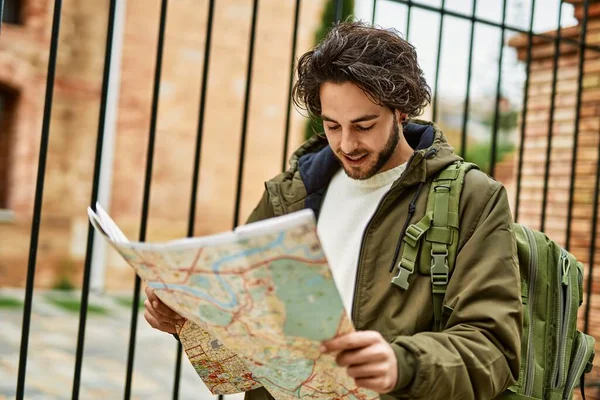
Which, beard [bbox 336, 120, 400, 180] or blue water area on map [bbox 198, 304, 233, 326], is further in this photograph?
beard [bbox 336, 120, 400, 180]

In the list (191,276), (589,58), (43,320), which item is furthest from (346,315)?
(43,320)

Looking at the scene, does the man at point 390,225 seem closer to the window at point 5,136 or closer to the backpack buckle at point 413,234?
the backpack buckle at point 413,234

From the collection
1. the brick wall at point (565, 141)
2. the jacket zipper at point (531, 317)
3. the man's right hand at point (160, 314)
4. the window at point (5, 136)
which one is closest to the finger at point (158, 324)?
the man's right hand at point (160, 314)

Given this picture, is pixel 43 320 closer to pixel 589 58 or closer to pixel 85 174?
pixel 85 174

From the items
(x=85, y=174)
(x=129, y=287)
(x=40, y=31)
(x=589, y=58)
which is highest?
(x=40, y=31)

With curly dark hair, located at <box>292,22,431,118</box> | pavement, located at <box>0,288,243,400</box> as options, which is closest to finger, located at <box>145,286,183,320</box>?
curly dark hair, located at <box>292,22,431,118</box>

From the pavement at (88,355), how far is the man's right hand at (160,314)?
4.02m

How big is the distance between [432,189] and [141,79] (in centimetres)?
942

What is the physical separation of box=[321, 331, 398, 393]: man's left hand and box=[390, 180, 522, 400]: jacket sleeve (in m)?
0.04

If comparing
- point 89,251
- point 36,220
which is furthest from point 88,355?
point 36,220

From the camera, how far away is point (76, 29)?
32.4 ft

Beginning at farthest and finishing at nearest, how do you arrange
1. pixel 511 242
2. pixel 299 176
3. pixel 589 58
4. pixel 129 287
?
pixel 129 287, pixel 589 58, pixel 299 176, pixel 511 242

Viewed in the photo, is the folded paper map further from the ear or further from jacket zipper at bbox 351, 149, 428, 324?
the ear

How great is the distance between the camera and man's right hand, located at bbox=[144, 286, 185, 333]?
1485mm
